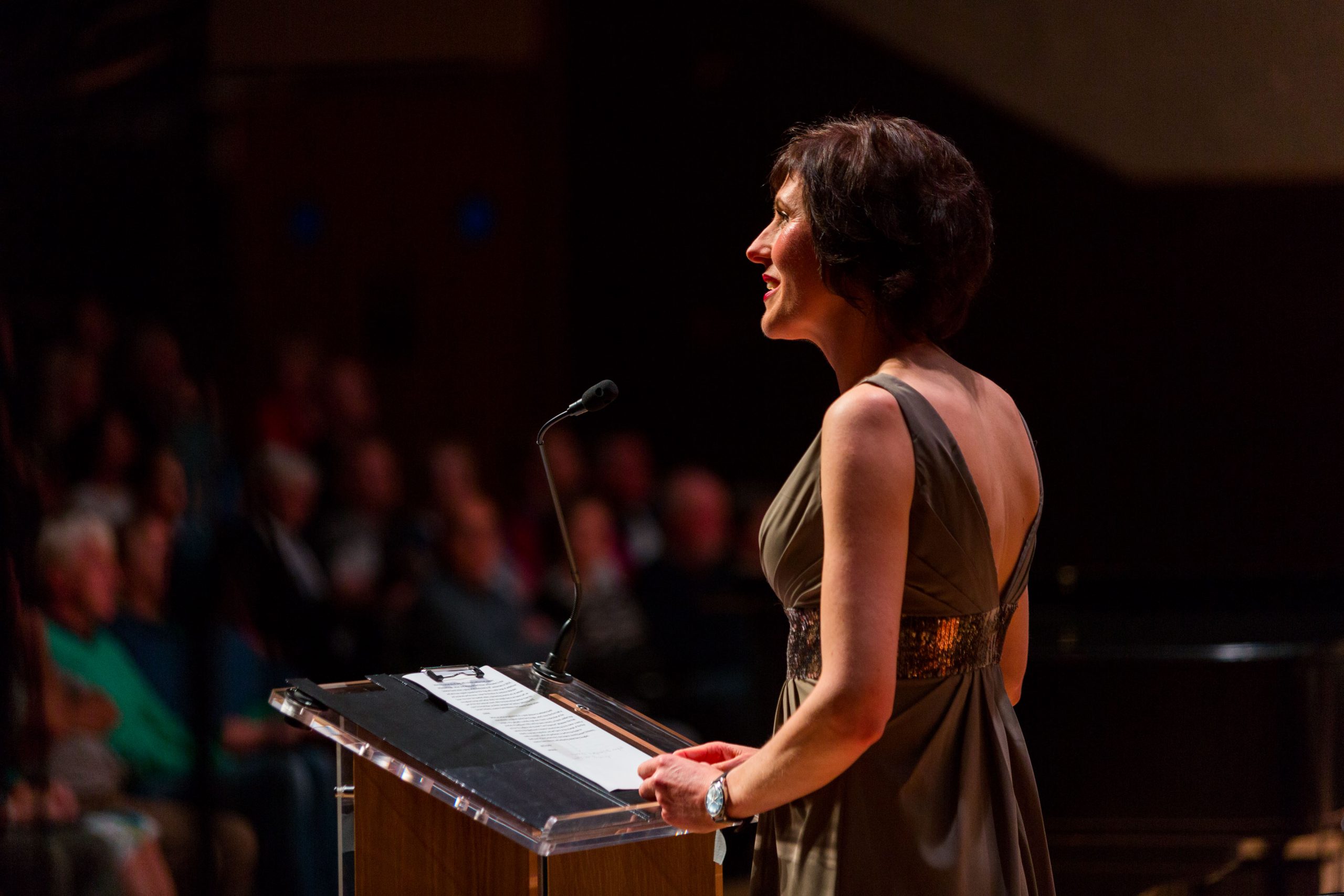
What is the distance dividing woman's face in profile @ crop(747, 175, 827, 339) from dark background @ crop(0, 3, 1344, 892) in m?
1.90

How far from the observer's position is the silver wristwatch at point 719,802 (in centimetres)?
130

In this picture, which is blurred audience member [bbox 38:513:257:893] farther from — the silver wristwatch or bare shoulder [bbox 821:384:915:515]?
bare shoulder [bbox 821:384:915:515]

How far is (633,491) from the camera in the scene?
4.82 metres

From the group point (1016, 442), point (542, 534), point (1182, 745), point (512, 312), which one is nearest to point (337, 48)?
point (512, 312)

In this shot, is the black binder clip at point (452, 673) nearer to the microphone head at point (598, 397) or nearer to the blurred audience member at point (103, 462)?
the microphone head at point (598, 397)

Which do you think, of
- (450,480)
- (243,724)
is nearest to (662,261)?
(450,480)

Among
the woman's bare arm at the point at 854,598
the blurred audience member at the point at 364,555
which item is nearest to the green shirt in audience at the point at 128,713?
the blurred audience member at the point at 364,555

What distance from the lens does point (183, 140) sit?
4812 mm

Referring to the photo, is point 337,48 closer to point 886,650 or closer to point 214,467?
point 214,467

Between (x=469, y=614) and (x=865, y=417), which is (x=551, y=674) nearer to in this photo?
(x=865, y=417)

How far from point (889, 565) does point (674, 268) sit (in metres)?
3.69

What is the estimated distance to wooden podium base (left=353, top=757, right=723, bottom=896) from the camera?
149cm

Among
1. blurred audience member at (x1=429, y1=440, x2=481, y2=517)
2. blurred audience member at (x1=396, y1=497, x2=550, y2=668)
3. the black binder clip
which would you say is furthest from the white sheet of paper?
blurred audience member at (x1=429, y1=440, x2=481, y2=517)

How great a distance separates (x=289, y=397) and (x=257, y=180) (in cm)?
94
